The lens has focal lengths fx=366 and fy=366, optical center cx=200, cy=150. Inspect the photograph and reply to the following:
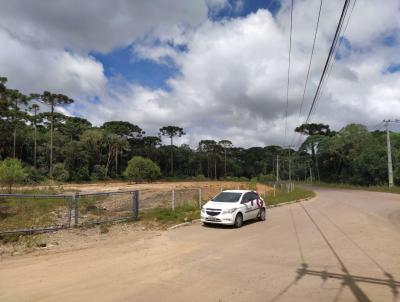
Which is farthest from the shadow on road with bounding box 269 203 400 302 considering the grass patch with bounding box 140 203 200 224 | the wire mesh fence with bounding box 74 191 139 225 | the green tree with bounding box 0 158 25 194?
the green tree with bounding box 0 158 25 194

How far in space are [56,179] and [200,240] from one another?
2388 inches

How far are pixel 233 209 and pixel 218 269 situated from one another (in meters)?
7.46

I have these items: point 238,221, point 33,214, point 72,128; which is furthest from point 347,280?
point 72,128

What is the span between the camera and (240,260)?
932 centimetres

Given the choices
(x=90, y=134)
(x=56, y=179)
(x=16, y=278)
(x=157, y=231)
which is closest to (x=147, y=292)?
(x=16, y=278)

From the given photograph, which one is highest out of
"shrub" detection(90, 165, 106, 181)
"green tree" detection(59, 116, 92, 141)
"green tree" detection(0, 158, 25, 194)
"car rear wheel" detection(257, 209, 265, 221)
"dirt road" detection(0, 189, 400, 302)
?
"green tree" detection(59, 116, 92, 141)

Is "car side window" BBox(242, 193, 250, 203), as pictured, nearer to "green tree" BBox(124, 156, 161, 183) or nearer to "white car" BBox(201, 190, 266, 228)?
"white car" BBox(201, 190, 266, 228)

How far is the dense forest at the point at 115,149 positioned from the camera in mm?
65631

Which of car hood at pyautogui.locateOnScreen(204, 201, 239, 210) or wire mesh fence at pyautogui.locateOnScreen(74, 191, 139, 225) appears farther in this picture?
wire mesh fence at pyautogui.locateOnScreen(74, 191, 139, 225)

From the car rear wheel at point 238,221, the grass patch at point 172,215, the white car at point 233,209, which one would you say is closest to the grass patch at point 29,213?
the grass patch at point 172,215

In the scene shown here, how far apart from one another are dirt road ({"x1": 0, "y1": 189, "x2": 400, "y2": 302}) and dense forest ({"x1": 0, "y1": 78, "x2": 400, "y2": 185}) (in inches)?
1862

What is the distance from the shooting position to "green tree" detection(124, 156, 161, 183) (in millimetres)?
62656

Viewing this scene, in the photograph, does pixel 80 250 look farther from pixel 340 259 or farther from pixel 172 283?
pixel 340 259

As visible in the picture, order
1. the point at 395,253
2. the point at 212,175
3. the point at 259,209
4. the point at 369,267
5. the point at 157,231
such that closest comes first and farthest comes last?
1. the point at 369,267
2. the point at 395,253
3. the point at 157,231
4. the point at 259,209
5. the point at 212,175
